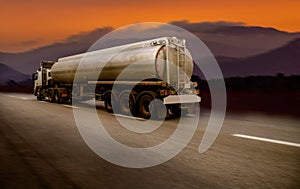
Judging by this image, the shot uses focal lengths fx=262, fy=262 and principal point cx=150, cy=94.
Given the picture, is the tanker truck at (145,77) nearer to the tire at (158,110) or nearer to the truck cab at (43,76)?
the tire at (158,110)

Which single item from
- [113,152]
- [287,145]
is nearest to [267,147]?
[287,145]

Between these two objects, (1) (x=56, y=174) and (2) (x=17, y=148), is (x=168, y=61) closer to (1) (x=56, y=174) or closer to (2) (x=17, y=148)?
(2) (x=17, y=148)

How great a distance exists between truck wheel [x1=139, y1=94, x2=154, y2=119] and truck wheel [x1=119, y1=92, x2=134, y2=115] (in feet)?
1.96

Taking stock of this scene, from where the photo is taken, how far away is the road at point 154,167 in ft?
11.6

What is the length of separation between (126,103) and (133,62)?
70.5 inches

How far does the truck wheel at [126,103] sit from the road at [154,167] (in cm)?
417

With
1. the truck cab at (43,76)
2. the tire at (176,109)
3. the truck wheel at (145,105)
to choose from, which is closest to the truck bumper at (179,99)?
the tire at (176,109)

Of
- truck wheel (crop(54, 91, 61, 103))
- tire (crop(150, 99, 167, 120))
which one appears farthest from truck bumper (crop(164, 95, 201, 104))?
truck wheel (crop(54, 91, 61, 103))

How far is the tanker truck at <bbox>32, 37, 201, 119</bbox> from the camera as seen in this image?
999 cm

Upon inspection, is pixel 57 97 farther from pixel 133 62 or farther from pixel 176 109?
pixel 176 109

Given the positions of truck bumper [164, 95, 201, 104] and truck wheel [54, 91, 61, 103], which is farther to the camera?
truck wheel [54, 91, 61, 103]

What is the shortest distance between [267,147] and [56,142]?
180 inches

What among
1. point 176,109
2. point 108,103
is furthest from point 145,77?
point 108,103

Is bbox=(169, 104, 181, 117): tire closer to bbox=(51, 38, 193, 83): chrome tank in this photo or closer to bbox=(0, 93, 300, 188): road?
bbox=(51, 38, 193, 83): chrome tank
